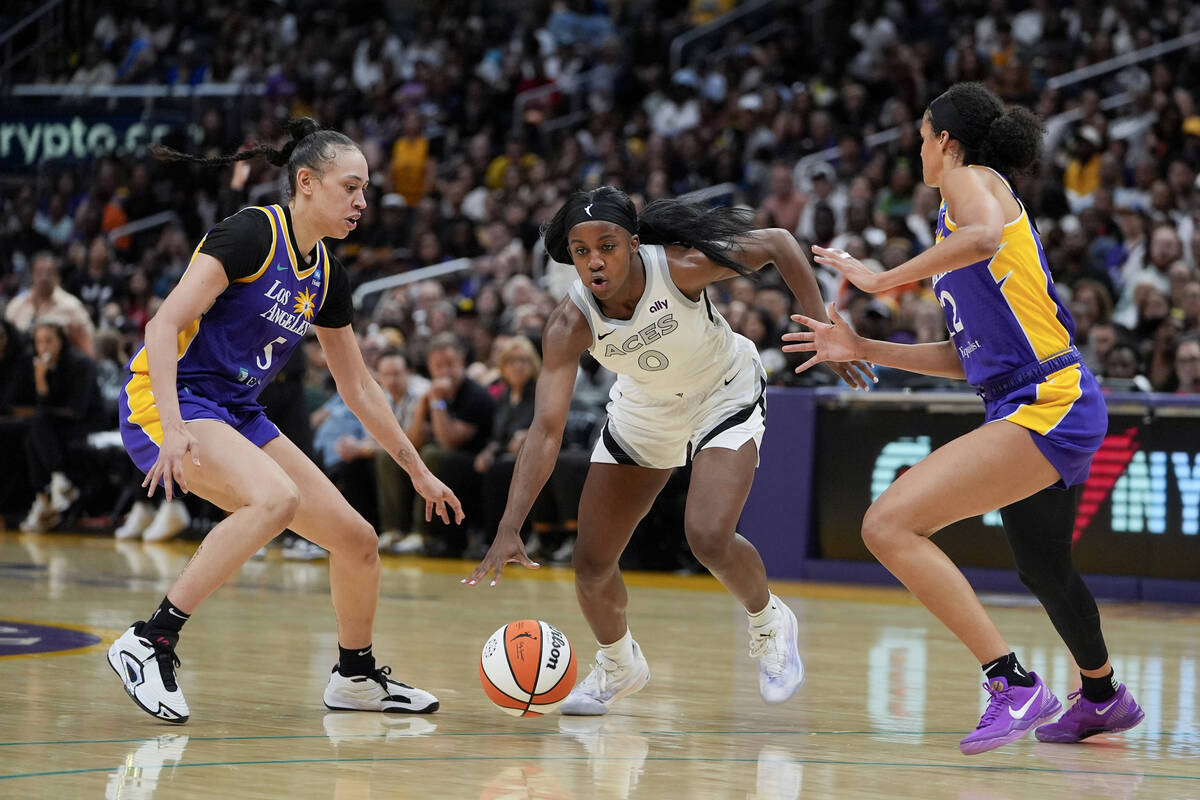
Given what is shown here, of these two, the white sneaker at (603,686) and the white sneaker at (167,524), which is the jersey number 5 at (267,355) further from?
the white sneaker at (167,524)

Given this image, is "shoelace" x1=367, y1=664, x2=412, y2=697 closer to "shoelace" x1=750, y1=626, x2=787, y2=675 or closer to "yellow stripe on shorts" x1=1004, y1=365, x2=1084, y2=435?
"shoelace" x1=750, y1=626, x2=787, y2=675

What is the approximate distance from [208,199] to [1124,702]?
54.0 feet

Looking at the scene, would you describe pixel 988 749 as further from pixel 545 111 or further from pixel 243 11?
pixel 243 11

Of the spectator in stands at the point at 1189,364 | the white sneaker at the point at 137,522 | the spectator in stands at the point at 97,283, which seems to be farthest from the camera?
the spectator in stands at the point at 97,283

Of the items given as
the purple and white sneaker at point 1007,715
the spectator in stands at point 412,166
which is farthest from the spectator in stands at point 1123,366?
the spectator in stands at point 412,166

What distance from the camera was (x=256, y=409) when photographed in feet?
18.7

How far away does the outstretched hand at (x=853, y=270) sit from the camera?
489 centimetres

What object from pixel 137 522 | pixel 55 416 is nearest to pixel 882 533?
pixel 137 522

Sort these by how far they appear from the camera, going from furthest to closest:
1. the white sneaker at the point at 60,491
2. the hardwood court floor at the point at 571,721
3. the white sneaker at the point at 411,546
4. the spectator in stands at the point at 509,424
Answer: the white sneaker at the point at 60,491, the white sneaker at the point at 411,546, the spectator in stands at the point at 509,424, the hardwood court floor at the point at 571,721

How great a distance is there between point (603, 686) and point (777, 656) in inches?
25.3

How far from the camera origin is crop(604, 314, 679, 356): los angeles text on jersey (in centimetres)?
576

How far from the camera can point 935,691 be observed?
21.6ft

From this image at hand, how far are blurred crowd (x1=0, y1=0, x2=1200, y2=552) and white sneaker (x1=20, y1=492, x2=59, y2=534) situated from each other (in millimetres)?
61

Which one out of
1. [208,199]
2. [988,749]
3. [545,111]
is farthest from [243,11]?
[988,749]
